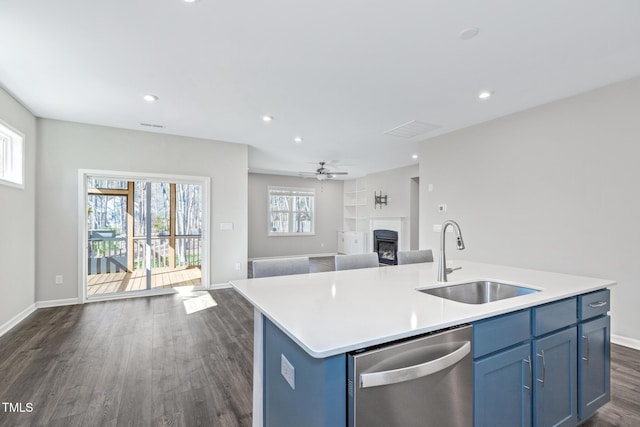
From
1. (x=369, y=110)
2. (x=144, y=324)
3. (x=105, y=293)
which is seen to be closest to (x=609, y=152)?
(x=369, y=110)

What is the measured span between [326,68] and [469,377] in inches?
101

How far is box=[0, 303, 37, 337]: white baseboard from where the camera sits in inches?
128

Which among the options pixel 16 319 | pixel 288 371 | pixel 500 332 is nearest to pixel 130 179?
pixel 16 319

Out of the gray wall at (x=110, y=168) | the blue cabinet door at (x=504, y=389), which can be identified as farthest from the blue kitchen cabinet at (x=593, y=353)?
the gray wall at (x=110, y=168)

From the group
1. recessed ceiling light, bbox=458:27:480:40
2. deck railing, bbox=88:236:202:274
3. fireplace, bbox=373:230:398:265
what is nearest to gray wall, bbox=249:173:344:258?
fireplace, bbox=373:230:398:265

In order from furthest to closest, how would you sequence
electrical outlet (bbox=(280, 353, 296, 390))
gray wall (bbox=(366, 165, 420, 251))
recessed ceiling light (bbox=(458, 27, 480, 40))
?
gray wall (bbox=(366, 165, 420, 251)) < recessed ceiling light (bbox=(458, 27, 480, 40)) < electrical outlet (bbox=(280, 353, 296, 390))

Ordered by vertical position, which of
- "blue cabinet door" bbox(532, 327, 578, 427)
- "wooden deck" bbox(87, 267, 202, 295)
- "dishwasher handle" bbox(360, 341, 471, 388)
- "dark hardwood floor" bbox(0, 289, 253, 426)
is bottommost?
"dark hardwood floor" bbox(0, 289, 253, 426)

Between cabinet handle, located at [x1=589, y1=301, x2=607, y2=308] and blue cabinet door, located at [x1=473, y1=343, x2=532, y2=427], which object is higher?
cabinet handle, located at [x1=589, y1=301, x2=607, y2=308]

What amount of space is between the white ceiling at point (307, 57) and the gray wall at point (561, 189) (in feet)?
0.87

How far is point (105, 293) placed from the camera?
15.2ft

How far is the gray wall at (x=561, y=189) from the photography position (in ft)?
9.63

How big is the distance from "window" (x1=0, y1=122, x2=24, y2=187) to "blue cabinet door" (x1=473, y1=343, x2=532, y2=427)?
4795mm

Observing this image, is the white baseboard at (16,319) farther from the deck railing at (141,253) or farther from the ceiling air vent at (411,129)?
the ceiling air vent at (411,129)

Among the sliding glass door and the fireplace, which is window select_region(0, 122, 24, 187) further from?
the fireplace
